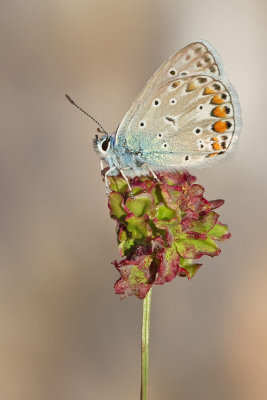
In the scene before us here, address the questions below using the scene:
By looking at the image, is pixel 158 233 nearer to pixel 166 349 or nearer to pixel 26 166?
pixel 166 349

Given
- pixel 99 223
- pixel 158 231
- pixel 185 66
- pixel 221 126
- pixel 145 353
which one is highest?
pixel 99 223

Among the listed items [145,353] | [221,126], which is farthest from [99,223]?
[145,353]

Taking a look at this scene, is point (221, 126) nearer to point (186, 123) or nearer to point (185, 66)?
point (186, 123)

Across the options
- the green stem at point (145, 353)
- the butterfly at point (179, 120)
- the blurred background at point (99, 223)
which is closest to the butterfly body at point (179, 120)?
the butterfly at point (179, 120)

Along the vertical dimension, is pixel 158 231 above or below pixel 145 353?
above

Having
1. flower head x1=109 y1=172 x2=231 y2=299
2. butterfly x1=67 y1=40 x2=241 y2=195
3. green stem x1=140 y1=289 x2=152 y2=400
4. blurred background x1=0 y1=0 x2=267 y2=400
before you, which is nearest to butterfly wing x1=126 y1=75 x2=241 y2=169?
butterfly x1=67 y1=40 x2=241 y2=195

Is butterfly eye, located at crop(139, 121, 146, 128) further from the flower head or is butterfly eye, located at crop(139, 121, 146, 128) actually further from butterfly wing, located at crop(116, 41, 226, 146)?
the flower head
